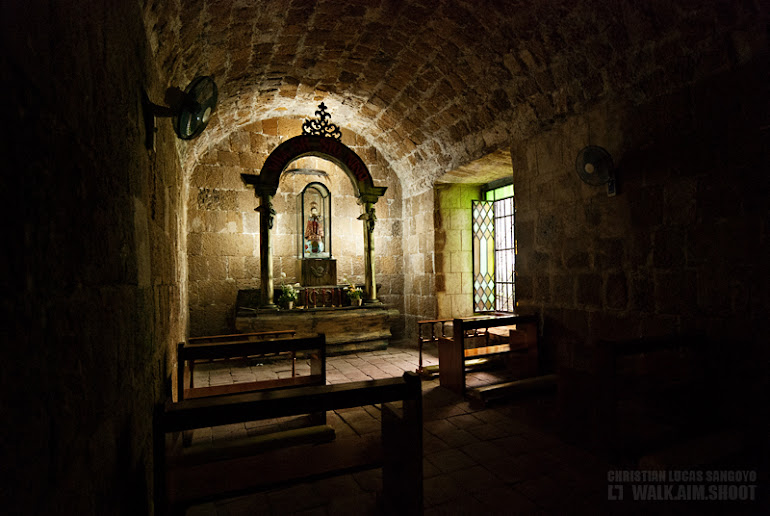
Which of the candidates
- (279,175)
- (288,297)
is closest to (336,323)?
(288,297)

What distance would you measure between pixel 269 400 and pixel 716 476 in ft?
9.00

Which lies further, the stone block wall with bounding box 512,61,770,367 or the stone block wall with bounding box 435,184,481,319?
the stone block wall with bounding box 435,184,481,319

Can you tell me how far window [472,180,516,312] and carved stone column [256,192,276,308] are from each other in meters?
3.67

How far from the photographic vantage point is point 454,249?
748 cm

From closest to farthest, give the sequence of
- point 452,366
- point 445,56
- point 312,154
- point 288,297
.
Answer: point 452,366 < point 445,56 < point 312,154 < point 288,297

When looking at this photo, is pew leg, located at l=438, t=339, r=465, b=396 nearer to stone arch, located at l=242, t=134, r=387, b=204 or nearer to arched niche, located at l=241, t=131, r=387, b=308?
arched niche, located at l=241, t=131, r=387, b=308

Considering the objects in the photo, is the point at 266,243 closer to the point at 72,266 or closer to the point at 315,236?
the point at 315,236

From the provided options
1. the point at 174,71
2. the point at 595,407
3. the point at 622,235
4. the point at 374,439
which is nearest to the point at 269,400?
the point at 374,439

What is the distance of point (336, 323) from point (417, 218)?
2628mm

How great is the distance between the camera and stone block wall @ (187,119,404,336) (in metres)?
6.92

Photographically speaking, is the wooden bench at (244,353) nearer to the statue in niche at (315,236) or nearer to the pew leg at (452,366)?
the pew leg at (452,366)

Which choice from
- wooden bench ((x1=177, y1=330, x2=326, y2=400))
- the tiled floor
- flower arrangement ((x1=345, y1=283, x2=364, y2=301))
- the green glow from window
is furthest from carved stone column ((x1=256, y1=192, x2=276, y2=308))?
the green glow from window

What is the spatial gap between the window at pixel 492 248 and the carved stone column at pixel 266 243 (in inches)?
145

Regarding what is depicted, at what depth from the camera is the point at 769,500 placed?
2.33 metres
